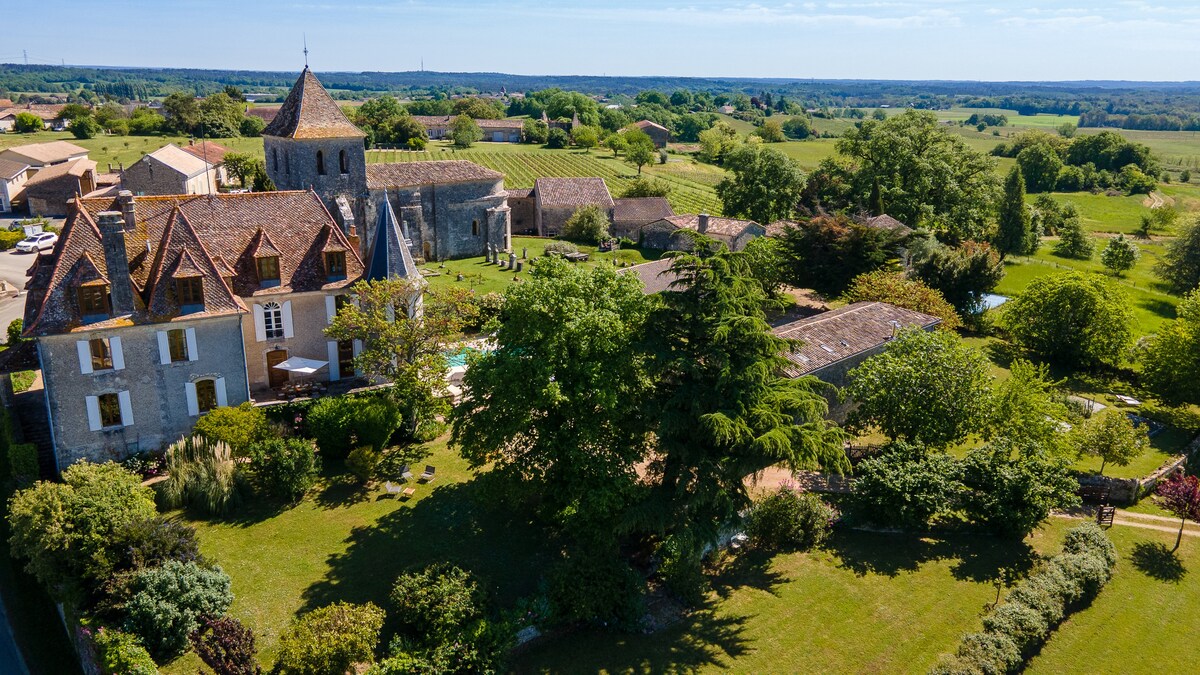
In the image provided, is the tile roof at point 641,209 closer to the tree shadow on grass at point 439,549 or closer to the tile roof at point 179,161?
the tile roof at point 179,161

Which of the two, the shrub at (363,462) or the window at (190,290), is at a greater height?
the window at (190,290)

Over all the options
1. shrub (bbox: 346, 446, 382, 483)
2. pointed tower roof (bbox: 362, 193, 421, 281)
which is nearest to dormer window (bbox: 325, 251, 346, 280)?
pointed tower roof (bbox: 362, 193, 421, 281)

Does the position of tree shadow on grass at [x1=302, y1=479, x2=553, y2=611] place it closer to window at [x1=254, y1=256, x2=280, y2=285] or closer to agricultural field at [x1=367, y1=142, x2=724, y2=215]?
window at [x1=254, y1=256, x2=280, y2=285]

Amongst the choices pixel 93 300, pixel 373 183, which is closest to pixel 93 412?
pixel 93 300

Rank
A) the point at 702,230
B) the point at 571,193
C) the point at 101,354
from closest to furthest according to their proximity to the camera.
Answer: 1. the point at 101,354
2. the point at 702,230
3. the point at 571,193

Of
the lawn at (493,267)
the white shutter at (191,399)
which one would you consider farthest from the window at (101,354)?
the lawn at (493,267)

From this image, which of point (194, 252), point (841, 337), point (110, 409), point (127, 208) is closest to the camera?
point (110, 409)

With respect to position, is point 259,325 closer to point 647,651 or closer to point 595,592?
point 595,592
